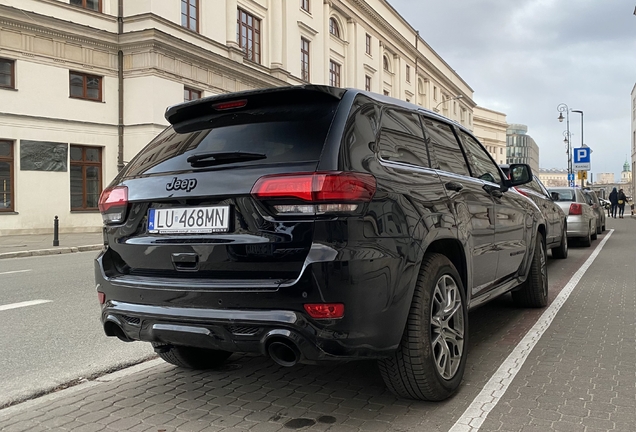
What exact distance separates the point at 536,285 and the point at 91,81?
67.0 ft

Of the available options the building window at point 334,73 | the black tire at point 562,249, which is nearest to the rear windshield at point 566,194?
the black tire at point 562,249

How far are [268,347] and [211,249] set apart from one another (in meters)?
0.58

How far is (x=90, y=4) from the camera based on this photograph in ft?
72.9

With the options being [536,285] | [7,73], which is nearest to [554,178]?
[7,73]

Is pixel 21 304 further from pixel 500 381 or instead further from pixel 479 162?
pixel 500 381

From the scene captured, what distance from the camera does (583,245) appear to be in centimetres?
1422

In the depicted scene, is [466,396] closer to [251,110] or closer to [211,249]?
[211,249]

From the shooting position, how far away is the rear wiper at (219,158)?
3059 mm

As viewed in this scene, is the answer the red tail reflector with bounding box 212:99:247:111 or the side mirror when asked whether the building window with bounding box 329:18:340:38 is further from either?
the red tail reflector with bounding box 212:99:247:111

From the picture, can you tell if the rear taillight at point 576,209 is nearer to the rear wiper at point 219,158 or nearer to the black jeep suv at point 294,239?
the black jeep suv at point 294,239

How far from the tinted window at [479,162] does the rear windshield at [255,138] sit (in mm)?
1922

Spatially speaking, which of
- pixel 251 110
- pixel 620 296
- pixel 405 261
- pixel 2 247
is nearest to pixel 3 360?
pixel 251 110

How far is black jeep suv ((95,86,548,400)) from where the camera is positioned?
9.11 ft

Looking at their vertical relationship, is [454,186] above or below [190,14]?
below
